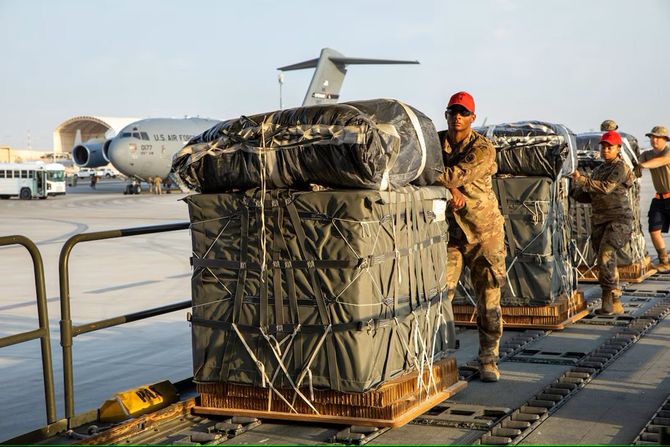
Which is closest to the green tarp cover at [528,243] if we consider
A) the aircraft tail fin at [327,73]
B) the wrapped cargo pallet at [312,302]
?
the wrapped cargo pallet at [312,302]

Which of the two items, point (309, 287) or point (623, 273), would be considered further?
point (623, 273)

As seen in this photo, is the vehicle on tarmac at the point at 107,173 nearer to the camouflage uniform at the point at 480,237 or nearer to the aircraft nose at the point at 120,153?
the aircraft nose at the point at 120,153

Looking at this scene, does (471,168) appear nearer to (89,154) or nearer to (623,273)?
(623,273)

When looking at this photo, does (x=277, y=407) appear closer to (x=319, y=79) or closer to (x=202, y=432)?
(x=202, y=432)

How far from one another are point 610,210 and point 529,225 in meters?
1.49

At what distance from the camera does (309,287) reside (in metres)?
4.96

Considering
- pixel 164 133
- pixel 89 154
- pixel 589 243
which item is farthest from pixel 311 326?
pixel 89 154

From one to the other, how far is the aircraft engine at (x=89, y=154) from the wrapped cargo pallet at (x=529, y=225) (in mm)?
44848

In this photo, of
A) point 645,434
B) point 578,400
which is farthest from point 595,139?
point 645,434

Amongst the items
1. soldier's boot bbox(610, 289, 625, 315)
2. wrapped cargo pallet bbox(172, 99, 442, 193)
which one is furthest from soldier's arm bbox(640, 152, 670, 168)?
wrapped cargo pallet bbox(172, 99, 442, 193)

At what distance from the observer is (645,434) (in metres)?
4.70

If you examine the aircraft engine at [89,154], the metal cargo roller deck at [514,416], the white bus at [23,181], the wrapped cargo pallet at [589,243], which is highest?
the aircraft engine at [89,154]

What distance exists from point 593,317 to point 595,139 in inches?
158

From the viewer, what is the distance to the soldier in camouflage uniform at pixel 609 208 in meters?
9.20
